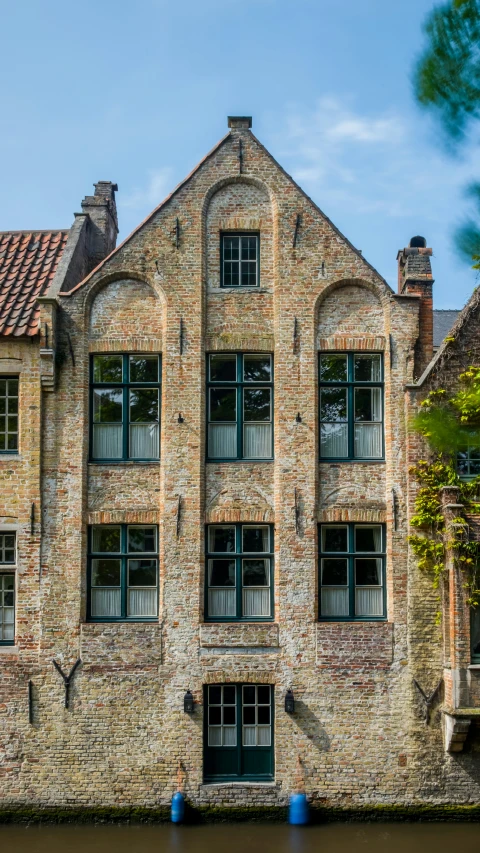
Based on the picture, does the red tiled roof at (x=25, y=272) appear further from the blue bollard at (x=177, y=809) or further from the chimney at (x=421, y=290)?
the blue bollard at (x=177, y=809)

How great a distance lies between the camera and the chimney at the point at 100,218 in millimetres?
20127

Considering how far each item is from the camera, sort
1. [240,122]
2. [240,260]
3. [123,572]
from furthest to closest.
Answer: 1. [240,122]
2. [240,260]
3. [123,572]

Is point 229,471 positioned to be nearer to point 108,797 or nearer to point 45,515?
point 45,515

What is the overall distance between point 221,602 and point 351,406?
442 cm

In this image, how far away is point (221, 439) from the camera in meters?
17.0

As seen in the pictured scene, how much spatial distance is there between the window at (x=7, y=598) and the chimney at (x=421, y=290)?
840 centimetres

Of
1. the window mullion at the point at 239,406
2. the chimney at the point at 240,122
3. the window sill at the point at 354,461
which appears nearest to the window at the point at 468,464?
the window sill at the point at 354,461

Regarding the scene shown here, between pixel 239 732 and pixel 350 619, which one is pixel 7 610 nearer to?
pixel 239 732

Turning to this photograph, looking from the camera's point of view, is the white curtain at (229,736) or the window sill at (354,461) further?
the window sill at (354,461)

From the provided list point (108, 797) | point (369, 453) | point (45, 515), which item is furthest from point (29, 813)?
point (369, 453)

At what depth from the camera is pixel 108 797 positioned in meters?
16.0

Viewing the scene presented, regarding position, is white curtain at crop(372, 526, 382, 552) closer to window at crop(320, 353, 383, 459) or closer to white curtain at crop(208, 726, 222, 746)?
window at crop(320, 353, 383, 459)

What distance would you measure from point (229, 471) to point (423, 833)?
7.10 meters

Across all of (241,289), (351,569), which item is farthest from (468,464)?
(241,289)
